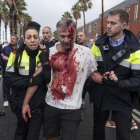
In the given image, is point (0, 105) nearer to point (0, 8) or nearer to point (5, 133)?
point (5, 133)

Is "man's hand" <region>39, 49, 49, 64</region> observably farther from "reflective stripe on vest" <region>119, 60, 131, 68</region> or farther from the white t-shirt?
"reflective stripe on vest" <region>119, 60, 131, 68</region>

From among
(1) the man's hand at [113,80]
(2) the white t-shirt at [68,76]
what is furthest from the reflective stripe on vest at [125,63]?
(2) the white t-shirt at [68,76]

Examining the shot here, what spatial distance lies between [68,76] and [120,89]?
0.73 metres

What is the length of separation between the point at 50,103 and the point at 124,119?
3.09ft

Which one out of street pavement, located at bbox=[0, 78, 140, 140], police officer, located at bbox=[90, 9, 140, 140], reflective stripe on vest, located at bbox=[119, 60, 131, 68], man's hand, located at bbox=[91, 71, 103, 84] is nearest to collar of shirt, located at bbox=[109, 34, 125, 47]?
Answer: police officer, located at bbox=[90, 9, 140, 140]

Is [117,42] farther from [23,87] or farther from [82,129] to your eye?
[82,129]

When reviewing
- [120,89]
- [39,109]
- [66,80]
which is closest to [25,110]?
[39,109]

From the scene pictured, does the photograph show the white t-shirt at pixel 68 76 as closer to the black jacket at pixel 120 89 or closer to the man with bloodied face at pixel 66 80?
the man with bloodied face at pixel 66 80

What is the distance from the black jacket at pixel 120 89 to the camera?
2141 mm

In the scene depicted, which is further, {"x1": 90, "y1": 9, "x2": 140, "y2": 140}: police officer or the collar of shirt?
the collar of shirt

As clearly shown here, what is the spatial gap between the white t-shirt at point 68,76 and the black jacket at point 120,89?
39 cm

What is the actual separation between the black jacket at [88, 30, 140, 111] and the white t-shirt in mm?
391

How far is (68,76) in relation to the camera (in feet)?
6.53

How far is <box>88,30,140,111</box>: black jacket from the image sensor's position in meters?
2.14
